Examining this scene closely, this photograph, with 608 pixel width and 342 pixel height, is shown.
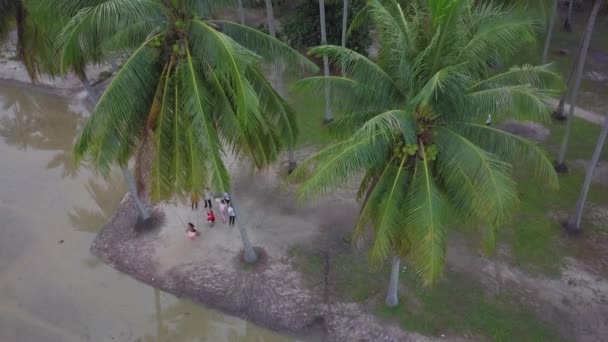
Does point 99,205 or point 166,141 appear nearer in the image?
point 166,141

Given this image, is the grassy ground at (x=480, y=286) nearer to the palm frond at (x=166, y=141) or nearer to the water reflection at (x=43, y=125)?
the palm frond at (x=166, y=141)

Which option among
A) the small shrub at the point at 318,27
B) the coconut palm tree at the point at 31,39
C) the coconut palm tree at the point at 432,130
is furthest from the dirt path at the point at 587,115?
the coconut palm tree at the point at 31,39

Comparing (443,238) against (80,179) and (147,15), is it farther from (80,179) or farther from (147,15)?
(80,179)

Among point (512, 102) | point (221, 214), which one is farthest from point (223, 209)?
point (512, 102)

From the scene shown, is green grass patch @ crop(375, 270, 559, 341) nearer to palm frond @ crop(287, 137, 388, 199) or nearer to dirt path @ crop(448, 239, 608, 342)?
dirt path @ crop(448, 239, 608, 342)

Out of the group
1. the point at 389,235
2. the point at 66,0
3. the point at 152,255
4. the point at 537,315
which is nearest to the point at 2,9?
the point at 66,0

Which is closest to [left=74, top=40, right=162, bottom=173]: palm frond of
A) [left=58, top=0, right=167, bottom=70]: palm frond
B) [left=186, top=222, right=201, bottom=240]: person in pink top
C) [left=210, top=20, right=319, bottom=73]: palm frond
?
[left=58, top=0, right=167, bottom=70]: palm frond

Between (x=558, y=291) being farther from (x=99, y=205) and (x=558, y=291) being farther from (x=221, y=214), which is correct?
(x=99, y=205)
